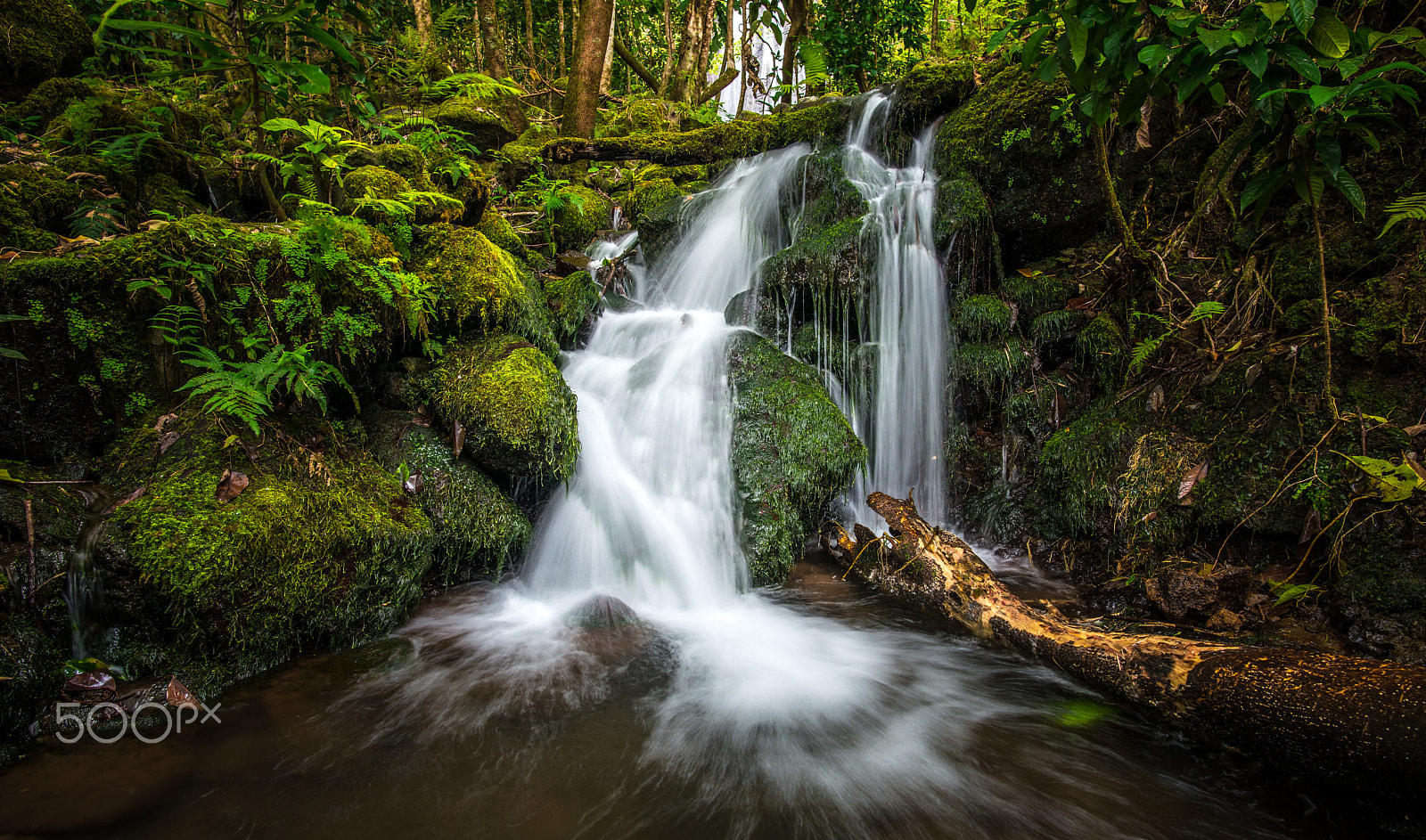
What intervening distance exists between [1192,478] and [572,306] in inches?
209

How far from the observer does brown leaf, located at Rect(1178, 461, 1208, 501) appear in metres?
3.81

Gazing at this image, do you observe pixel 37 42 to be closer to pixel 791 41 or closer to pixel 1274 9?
pixel 1274 9

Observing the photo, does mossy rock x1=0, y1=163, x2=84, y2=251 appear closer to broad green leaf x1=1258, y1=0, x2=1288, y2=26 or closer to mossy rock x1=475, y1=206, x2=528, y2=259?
mossy rock x1=475, y1=206, x2=528, y2=259

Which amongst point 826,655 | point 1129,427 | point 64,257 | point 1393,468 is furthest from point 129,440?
point 1393,468

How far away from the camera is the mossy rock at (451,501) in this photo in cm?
393

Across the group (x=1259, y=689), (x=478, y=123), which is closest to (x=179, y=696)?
(x=1259, y=689)

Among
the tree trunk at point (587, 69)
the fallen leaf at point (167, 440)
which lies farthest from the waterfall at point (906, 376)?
the tree trunk at point (587, 69)

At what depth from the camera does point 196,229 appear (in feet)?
10.8

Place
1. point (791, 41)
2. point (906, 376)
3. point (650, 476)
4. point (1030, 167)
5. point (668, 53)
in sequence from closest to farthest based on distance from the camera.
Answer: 1. point (650, 476)
2. point (906, 376)
3. point (1030, 167)
4. point (791, 41)
5. point (668, 53)

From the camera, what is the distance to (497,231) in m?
5.78

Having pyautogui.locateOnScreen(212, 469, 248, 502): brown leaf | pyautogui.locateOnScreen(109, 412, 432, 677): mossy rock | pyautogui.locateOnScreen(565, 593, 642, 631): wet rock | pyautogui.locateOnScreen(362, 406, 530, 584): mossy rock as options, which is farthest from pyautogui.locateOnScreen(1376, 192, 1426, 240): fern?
pyautogui.locateOnScreen(212, 469, 248, 502): brown leaf

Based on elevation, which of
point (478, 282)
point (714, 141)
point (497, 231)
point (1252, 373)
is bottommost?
point (1252, 373)

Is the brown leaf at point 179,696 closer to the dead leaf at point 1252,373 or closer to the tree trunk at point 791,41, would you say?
the dead leaf at point 1252,373

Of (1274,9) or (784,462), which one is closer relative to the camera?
(1274,9)
